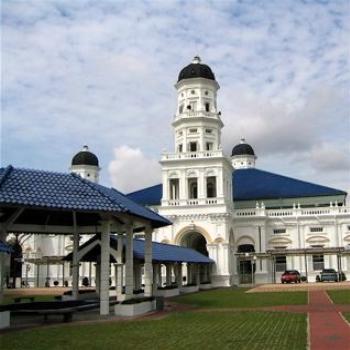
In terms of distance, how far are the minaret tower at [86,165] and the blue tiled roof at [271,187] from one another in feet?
58.5

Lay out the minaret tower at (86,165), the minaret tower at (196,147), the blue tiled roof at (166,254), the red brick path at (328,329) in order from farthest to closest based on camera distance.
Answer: the minaret tower at (86,165) < the minaret tower at (196,147) < the blue tiled roof at (166,254) < the red brick path at (328,329)

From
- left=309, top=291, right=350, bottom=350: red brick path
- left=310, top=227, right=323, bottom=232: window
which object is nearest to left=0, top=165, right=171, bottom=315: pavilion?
left=309, top=291, right=350, bottom=350: red brick path

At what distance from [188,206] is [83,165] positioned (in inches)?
896

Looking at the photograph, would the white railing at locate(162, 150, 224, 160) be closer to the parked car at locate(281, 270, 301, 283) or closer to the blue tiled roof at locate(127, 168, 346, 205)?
the blue tiled roof at locate(127, 168, 346, 205)

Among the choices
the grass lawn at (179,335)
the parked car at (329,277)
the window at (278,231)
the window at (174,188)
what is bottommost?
the grass lawn at (179,335)

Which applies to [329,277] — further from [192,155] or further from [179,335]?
[179,335]

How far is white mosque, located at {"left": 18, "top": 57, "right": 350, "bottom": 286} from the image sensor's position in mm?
53031

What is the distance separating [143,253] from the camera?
31.5 m

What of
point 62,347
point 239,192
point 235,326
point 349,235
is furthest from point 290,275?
point 62,347

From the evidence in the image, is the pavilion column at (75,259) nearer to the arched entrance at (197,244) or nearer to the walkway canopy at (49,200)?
the walkway canopy at (49,200)

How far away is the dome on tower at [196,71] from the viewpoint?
55.1 m

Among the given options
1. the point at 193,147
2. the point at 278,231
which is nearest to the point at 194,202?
the point at 193,147

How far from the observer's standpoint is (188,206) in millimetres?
53844

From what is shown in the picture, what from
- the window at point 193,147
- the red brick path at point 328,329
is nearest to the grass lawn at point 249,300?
the red brick path at point 328,329
